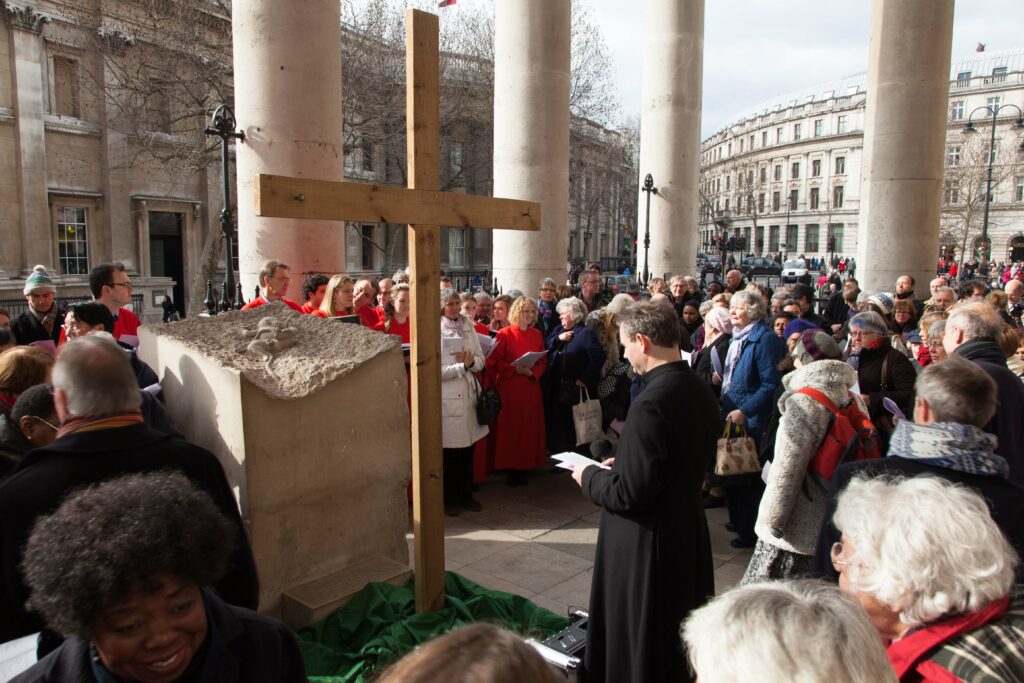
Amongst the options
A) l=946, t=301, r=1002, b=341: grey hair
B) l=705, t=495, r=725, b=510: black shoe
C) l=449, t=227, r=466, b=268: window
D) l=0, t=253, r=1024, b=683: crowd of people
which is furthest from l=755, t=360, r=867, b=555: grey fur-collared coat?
l=449, t=227, r=466, b=268: window

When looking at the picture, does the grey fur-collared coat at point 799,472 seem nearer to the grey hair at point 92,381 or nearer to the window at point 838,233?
the grey hair at point 92,381

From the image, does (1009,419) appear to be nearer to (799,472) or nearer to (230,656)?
(799,472)

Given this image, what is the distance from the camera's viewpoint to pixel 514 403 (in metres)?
6.53

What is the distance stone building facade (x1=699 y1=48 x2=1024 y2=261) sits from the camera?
60469 millimetres

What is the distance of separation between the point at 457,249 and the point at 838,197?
5154 centimetres

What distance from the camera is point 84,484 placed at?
83.8 inches

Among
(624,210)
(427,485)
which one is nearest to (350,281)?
(427,485)

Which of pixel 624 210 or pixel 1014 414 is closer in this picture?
pixel 1014 414

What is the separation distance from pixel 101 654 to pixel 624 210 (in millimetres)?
44094

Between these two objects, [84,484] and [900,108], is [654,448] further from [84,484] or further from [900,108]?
[900,108]

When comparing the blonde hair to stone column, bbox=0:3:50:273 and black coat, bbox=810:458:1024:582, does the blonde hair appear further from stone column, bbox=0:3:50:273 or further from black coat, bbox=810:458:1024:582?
stone column, bbox=0:3:50:273

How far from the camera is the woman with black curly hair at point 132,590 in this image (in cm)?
142

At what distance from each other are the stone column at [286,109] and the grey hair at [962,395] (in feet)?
18.8

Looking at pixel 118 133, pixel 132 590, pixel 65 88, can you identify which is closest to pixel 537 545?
pixel 132 590
